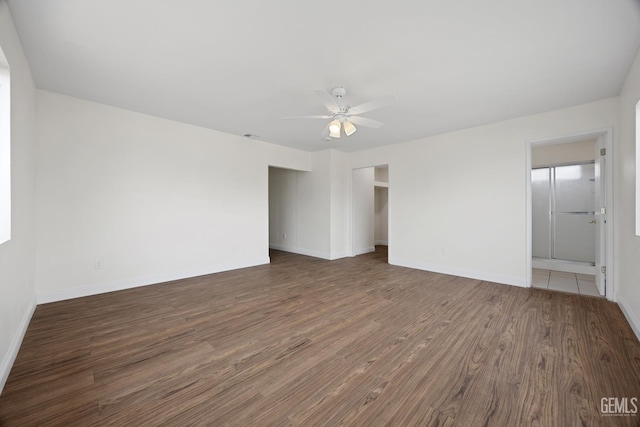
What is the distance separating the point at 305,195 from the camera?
6.38 metres

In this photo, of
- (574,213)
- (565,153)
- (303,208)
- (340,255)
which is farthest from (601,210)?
(303,208)

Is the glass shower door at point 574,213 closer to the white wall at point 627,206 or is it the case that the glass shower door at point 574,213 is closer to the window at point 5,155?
the white wall at point 627,206

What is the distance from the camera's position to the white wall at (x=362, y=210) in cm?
635

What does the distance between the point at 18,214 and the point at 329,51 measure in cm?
307

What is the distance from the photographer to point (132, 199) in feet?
12.2

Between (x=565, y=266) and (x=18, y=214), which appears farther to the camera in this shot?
(x=565, y=266)

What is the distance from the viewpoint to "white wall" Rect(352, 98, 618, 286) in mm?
3758

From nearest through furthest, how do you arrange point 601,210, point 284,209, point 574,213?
point 601,210
point 574,213
point 284,209

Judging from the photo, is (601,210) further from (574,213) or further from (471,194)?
(574,213)

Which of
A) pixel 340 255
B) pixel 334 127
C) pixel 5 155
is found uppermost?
pixel 334 127

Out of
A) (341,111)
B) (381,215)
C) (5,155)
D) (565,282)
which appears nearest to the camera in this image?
(5,155)

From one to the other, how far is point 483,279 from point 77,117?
248 inches

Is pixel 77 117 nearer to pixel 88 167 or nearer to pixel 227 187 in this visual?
pixel 88 167

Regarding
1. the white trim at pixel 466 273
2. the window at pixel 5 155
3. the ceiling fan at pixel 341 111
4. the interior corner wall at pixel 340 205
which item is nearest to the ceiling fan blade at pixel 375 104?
the ceiling fan at pixel 341 111
